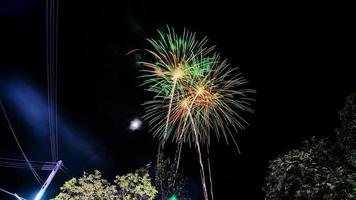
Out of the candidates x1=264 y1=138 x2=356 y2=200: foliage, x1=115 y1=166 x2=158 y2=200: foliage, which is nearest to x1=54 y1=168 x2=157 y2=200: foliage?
x1=115 y1=166 x2=158 y2=200: foliage

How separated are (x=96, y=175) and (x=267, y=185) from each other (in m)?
8.92

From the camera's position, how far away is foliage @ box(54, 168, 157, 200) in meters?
18.1

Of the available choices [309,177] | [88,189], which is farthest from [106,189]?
[309,177]

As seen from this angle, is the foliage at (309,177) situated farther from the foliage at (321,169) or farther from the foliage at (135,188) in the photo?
the foliage at (135,188)

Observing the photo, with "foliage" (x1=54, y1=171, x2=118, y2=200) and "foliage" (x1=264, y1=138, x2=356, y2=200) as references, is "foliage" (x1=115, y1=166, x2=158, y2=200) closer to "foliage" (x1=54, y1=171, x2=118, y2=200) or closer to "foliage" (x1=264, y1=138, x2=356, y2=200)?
"foliage" (x1=54, y1=171, x2=118, y2=200)

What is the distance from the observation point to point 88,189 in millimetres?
18172

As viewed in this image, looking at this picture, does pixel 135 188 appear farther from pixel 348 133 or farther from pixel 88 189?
pixel 348 133

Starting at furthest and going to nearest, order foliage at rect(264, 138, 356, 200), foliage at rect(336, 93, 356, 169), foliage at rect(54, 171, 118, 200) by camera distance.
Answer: foliage at rect(54, 171, 118, 200) < foliage at rect(336, 93, 356, 169) < foliage at rect(264, 138, 356, 200)

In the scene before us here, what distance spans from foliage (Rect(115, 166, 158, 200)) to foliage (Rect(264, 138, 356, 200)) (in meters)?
7.23

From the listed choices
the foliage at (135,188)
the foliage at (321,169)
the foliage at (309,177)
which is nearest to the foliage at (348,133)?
the foliage at (321,169)

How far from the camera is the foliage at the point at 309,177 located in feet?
34.7

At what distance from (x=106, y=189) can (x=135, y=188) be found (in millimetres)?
1363

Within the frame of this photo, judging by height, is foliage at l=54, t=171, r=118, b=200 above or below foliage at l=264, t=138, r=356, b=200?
above

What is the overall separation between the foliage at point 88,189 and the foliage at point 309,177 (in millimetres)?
8387
